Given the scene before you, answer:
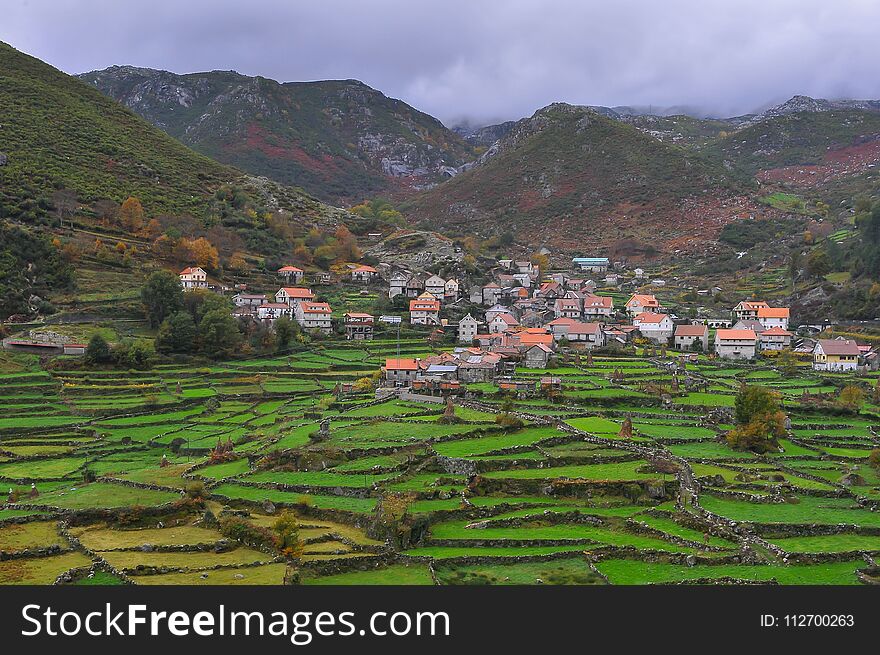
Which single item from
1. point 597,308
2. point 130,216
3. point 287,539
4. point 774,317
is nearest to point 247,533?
point 287,539

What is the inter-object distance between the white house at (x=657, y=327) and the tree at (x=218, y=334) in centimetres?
3949

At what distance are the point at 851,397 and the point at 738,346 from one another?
19850mm

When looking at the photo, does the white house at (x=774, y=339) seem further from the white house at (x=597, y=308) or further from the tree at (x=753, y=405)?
the tree at (x=753, y=405)

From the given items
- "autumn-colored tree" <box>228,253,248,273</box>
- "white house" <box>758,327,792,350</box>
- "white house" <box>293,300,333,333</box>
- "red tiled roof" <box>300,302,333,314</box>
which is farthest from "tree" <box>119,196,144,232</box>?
"white house" <box>758,327,792,350</box>

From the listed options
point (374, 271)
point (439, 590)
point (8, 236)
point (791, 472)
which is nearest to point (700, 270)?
point (374, 271)

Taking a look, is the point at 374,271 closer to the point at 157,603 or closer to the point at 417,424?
the point at 417,424

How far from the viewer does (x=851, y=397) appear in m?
53.7

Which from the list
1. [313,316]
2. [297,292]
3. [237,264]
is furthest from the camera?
[237,264]

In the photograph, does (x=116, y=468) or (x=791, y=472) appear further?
(x=116, y=468)

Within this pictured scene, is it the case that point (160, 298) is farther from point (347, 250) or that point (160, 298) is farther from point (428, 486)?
point (428, 486)

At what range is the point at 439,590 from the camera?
21172 millimetres

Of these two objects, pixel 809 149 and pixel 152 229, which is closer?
pixel 152 229

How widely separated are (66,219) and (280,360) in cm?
3962

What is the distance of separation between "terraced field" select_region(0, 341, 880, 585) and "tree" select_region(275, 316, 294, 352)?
13504 mm
